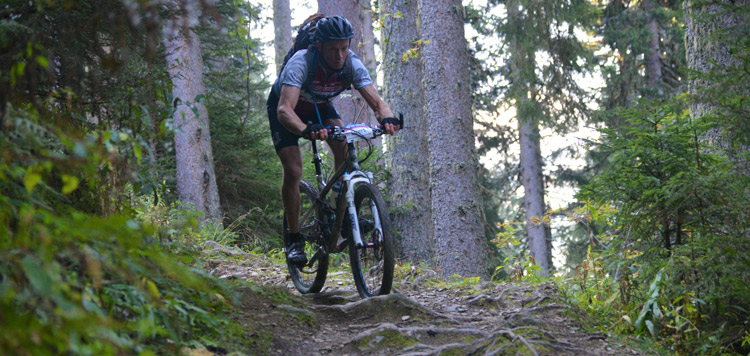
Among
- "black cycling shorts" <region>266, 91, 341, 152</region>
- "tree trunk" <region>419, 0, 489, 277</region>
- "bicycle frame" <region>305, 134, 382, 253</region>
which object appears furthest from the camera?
"tree trunk" <region>419, 0, 489, 277</region>

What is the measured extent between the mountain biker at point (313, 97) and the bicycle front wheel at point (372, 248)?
538 mm

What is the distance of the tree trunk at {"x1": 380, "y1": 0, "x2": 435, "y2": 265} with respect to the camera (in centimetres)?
988

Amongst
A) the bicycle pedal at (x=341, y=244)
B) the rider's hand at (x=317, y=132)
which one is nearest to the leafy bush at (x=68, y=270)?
the rider's hand at (x=317, y=132)

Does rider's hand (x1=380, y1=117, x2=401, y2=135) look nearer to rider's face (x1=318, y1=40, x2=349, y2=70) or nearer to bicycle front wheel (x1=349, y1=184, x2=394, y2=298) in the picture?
bicycle front wheel (x1=349, y1=184, x2=394, y2=298)

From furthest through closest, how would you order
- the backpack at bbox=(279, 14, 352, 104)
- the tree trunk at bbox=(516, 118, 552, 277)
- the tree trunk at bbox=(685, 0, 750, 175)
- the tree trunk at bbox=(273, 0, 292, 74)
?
Result: 1. the tree trunk at bbox=(273, 0, 292, 74)
2. the tree trunk at bbox=(516, 118, 552, 277)
3. the tree trunk at bbox=(685, 0, 750, 175)
4. the backpack at bbox=(279, 14, 352, 104)

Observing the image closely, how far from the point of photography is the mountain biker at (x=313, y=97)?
4883mm

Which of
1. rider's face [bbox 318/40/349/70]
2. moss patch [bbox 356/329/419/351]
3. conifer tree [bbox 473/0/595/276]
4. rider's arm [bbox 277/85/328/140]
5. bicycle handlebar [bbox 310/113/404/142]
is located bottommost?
moss patch [bbox 356/329/419/351]

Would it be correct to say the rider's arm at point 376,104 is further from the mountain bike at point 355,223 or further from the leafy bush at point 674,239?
the leafy bush at point 674,239

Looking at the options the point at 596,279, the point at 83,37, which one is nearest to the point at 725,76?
the point at 596,279

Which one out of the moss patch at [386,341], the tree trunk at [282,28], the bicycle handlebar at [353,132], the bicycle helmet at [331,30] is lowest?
the moss patch at [386,341]

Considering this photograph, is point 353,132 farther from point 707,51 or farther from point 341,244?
point 707,51

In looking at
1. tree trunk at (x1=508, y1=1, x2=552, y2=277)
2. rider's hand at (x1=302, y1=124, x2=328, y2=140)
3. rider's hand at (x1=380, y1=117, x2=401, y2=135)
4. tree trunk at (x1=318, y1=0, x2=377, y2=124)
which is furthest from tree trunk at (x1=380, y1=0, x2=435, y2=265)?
rider's hand at (x1=302, y1=124, x2=328, y2=140)

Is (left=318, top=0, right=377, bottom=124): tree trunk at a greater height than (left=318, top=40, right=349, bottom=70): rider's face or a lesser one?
greater

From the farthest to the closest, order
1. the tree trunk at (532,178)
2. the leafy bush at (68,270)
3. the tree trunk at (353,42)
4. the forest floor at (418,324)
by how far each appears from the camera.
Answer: the tree trunk at (532,178) < the tree trunk at (353,42) < the forest floor at (418,324) < the leafy bush at (68,270)
